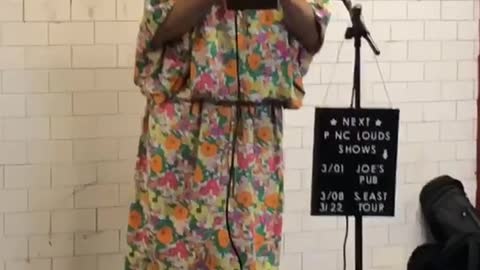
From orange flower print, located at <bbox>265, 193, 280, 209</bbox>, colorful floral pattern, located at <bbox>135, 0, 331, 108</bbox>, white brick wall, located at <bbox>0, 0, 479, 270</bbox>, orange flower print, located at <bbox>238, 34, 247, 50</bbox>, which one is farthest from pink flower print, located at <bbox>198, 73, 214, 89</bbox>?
white brick wall, located at <bbox>0, 0, 479, 270</bbox>

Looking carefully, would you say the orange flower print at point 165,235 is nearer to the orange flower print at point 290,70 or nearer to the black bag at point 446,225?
the orange flower print at point 290,70

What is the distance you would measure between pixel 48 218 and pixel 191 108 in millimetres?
944

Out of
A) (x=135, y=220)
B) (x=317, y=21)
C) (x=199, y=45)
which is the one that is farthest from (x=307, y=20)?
(x=135, y=220)

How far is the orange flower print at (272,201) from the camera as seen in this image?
249cm

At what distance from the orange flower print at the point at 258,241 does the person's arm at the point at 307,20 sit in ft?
1.72

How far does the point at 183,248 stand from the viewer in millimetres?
2479

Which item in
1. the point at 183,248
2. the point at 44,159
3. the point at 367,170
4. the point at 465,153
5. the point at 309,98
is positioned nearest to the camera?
the point at 183,248

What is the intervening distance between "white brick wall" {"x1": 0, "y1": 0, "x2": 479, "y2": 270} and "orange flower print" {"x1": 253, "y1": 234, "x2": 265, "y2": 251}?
0.87 meters

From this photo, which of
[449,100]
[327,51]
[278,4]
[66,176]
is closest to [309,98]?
[327,51]

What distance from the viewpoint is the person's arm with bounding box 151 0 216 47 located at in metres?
2.36

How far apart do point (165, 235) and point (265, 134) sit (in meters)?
0.38

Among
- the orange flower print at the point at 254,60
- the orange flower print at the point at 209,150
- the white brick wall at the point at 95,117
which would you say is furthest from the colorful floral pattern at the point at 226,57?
the white brick wall at the point at 95,117

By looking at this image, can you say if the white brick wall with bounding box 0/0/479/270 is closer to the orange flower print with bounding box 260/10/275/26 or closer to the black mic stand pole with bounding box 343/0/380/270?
the black mic stand pole with bounding box 343/0/380/270

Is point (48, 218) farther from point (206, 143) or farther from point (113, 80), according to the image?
point (206, 143)
